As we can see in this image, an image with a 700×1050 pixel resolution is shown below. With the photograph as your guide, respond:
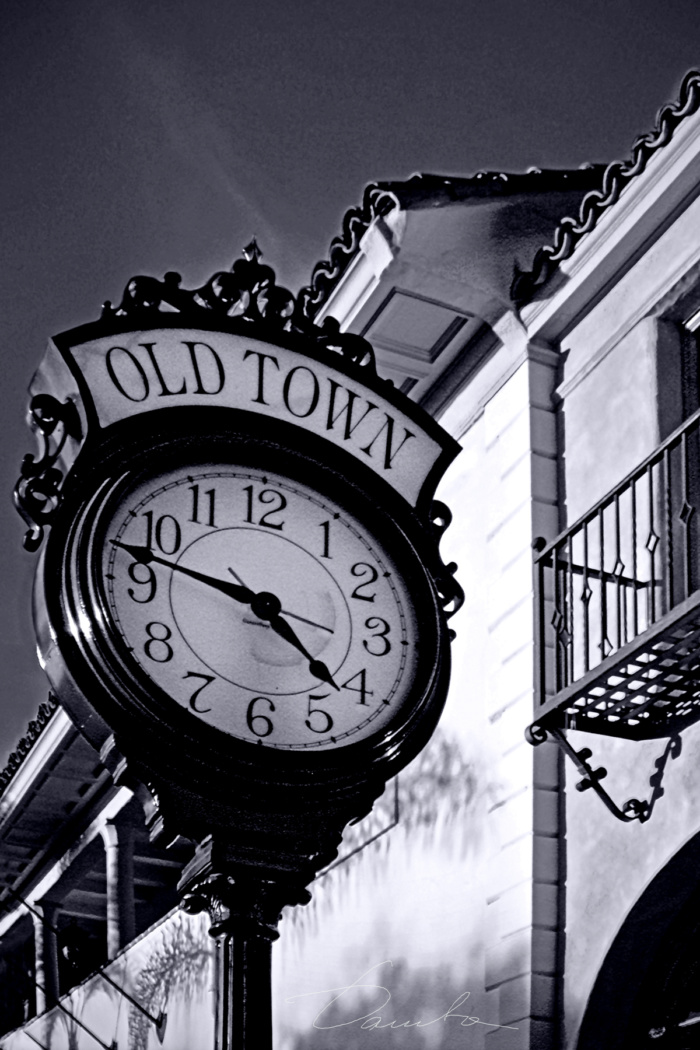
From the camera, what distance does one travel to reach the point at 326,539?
112 inches

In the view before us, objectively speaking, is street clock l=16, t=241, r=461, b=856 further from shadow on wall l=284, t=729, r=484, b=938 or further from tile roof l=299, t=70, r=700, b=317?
shadow on wall l=284, t=729, r=484, b=938

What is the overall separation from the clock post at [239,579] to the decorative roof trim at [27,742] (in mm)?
8110

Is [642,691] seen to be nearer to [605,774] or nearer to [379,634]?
[605,774]

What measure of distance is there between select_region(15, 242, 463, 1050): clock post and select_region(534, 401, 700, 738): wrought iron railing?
2801mm

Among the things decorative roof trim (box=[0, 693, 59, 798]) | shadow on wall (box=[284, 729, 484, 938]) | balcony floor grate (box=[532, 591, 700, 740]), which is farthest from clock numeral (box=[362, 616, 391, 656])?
decorative roof trim (box=[0, 693, 59, 798])

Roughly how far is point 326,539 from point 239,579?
0.60 ft

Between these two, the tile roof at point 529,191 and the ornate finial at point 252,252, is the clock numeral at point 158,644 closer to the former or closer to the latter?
the ornate finial at point 252,252

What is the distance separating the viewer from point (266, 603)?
2.71 meters

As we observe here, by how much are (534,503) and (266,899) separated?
549cm

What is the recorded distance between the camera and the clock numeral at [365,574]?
284 centimetres

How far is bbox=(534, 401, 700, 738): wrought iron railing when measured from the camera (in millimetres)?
5957

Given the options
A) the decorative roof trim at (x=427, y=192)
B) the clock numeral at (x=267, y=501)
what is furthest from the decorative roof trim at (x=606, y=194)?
the clock numeral at (x=267, y=501)

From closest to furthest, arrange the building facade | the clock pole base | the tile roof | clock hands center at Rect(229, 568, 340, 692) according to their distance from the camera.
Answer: the clock pole base → clock hands center at Rect(229, 568, 340, 692) → the building facade → the tile roof

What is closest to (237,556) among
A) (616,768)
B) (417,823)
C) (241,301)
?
(241,301)
